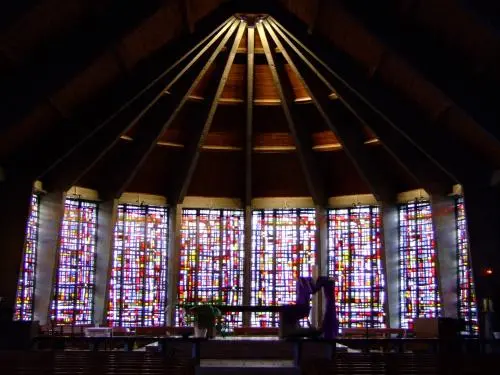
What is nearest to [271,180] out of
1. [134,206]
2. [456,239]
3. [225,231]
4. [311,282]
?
[225,231]

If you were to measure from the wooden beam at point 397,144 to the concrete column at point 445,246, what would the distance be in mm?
381

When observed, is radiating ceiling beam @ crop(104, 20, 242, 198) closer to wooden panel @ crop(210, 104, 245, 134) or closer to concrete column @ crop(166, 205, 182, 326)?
wooden panel @ crop(210, 104, 245, 134)

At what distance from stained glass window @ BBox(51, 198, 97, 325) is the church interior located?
54 millimetres

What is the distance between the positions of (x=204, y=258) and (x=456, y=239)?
22.5ft

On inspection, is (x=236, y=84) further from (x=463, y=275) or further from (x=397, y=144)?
(x=463, y=275)

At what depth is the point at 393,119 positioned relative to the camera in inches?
650

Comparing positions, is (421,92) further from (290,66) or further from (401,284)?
(401,284)

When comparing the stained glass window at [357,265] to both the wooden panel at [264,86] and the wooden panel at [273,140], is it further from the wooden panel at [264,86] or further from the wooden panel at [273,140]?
the wooden panel at [264,86]

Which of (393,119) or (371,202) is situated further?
(371,202)

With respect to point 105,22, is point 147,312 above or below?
below

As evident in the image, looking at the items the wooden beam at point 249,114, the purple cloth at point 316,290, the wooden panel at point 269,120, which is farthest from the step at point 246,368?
the wooden panel at point 269,120

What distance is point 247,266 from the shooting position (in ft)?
71.8

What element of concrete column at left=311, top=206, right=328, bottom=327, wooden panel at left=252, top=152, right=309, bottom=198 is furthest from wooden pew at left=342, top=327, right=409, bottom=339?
wooden panel at left=252, top=152, right=309, bottom=198

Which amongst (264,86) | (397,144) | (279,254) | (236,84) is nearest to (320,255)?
(279,254)
